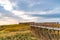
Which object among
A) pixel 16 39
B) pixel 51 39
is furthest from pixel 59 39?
pixel 16 39

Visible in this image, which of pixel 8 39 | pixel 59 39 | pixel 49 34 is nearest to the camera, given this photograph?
pixel 59 39

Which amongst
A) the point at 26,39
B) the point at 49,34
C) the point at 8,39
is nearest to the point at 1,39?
the point at 8,39

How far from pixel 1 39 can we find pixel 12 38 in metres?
0.81

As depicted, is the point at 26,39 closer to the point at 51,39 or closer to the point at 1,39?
the point at 1,39

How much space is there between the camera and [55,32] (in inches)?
297

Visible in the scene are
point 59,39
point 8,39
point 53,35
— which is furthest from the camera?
point 8,39

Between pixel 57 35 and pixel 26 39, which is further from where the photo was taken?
pixel 26 39

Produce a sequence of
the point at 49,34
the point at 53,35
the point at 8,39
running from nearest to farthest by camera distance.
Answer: the point at 53,35, the point at 49,34, the point at 8,39

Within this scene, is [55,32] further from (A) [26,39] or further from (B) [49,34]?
(A) [26,39]

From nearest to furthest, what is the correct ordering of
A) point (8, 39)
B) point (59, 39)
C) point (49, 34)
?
point (59, 39), point (49, 34), point (8, 39)

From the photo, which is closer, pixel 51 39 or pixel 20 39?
pixel 51 39

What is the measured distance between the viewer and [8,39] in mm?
15836

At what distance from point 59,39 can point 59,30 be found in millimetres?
360

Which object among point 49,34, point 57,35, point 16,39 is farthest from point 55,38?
point 16,39
